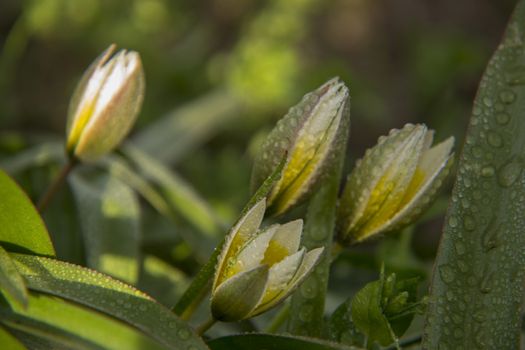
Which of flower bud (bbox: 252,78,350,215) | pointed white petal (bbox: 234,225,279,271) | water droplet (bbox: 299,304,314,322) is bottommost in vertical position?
water droplet (bbox: 299,304,314,322)

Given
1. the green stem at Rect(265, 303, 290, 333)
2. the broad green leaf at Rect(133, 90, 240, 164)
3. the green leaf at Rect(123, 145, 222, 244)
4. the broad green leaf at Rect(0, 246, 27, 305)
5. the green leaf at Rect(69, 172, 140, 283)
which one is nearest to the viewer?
the broad green leaf at Rect(0, 246, 27, 305)

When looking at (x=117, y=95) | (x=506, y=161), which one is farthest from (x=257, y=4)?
(x=506, y=161)

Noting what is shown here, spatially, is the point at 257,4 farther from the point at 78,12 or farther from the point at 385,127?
the point at 78,12

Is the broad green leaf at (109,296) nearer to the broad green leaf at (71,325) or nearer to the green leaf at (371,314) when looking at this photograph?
the broad green leaf at (71,325)

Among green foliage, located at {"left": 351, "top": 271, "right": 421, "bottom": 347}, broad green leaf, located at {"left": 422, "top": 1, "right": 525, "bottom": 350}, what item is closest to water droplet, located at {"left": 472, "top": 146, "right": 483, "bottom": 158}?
broad green leaf, located at {"left": 422, "top": 1, "right": 525, "bottom": 350}

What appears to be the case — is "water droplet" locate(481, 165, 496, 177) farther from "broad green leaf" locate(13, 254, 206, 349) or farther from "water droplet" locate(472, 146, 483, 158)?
"broad green leaf" locate(13, 254, 206, 349)

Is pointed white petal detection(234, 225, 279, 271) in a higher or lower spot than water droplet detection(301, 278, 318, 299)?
higher

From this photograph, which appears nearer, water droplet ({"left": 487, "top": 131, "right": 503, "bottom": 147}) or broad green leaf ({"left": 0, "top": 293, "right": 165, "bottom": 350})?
broad green leaf ({"left": 0, "top": 293, "right": 165, "bottom": 350})
